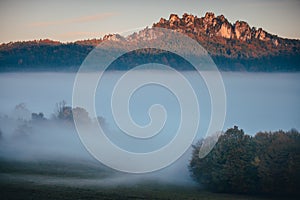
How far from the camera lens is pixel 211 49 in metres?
163

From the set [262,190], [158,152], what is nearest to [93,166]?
[158,152]

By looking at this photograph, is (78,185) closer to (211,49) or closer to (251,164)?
(251,164)

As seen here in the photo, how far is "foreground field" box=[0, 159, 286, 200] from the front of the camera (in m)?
49.8

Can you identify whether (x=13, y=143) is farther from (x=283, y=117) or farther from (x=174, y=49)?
(x=174, y=49)

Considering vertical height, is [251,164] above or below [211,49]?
below

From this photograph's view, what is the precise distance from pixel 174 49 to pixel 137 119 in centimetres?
2759

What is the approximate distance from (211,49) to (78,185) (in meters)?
113

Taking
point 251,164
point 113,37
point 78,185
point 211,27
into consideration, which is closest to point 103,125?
point 113,37

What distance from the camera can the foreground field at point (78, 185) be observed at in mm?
49812

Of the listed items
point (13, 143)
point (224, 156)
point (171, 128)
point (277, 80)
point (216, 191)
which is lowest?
point (216, 191)

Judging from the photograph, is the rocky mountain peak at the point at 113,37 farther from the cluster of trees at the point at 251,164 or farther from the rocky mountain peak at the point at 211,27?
the cluster of trees at the point at 251,164

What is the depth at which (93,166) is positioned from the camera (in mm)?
82438

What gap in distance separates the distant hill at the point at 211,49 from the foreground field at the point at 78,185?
234 feet

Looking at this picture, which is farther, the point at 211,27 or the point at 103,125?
the point at 211,27
